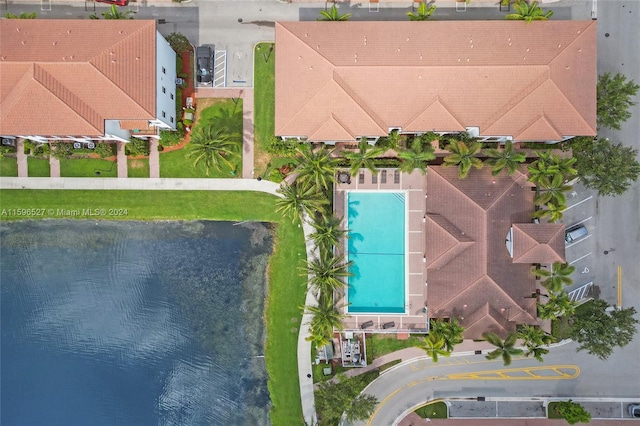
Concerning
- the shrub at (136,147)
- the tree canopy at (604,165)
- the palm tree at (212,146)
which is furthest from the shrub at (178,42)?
the tree canopy at (604,165)

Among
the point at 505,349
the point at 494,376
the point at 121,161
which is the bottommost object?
the point at 494,376

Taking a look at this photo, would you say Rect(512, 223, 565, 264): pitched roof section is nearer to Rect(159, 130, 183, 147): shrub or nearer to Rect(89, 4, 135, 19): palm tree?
Rect(159, 130, 183, 147): shrub

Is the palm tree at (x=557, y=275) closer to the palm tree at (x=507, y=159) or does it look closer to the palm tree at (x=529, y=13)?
the palm tree at (x=507, y=159)

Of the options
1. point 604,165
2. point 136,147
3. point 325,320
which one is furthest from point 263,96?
point 604,165

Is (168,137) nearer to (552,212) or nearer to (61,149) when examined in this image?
(61,149)

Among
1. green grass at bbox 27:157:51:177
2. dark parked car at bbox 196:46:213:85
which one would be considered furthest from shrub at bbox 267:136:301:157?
green grass at bbox 27:157:51:177

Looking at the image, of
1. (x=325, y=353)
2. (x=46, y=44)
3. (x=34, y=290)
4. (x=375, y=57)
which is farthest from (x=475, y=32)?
(x=34, y=290)
